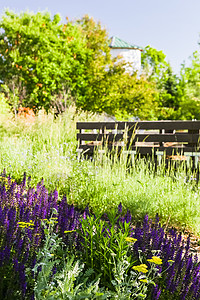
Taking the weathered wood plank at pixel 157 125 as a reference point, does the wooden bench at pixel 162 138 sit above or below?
below

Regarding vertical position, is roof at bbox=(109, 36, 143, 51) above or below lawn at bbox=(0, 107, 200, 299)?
above

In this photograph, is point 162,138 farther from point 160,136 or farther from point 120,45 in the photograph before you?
point 120,45

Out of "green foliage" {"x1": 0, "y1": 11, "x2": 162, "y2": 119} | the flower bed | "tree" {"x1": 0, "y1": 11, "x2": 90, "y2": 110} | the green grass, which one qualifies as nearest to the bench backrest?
the green grass

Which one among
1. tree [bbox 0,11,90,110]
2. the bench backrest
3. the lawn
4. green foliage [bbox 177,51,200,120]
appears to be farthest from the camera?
green foliage [bbox 177,51,200,120]

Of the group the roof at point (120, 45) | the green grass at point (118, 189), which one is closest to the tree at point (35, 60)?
the green grass at point (118, 189)

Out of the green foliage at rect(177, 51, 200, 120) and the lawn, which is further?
the green foliage at rect(177, 51, 200, 120)

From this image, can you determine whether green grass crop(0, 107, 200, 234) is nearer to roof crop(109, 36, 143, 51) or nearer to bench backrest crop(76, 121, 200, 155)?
bench backrest crop(76, 121, 200, 155)

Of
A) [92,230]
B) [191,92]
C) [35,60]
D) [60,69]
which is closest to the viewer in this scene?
[92,230]

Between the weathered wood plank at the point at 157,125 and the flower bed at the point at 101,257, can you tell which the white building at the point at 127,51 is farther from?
the flower bed at the point at 101,257

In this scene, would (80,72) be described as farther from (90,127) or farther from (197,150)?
(197,150)

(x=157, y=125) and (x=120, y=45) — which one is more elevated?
(x=120, y=45)

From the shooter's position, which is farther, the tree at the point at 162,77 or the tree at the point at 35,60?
the tree at the point at 162,77

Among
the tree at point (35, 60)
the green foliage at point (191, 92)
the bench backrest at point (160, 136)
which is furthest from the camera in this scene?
the green foliage at point (191, 92)

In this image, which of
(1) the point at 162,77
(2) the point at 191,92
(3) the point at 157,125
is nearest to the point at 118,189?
(3) the point at 157,125
